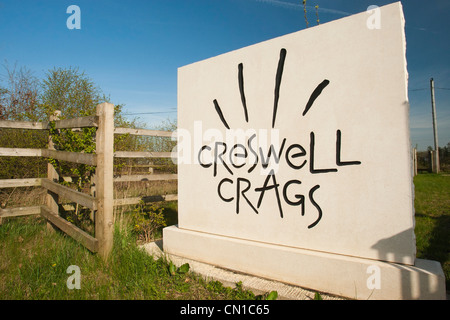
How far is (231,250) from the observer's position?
9.78 feet

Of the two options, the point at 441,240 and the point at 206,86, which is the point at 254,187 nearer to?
the point at 206,86

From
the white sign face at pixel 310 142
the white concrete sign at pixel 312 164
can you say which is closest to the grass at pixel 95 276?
the white concrete sign at pixel 312 164

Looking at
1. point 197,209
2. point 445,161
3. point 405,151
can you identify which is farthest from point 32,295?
point 445,161

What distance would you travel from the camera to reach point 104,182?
308 cm

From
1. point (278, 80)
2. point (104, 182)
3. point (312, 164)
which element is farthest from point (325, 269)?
point (104, 182)

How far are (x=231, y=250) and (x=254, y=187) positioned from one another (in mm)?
744

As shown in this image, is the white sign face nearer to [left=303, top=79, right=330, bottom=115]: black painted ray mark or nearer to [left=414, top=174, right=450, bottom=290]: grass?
[left=303, top=79, right=330, bottom=115]: black painted ray mark

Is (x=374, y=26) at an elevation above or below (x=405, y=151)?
above

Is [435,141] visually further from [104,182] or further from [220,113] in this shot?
[104,182]

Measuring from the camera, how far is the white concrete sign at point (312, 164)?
2.18 m

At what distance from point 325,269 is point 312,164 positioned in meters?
0.95

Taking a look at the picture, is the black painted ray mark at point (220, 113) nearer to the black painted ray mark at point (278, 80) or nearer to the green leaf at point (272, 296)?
the black painted ray mark at point (278, 80)

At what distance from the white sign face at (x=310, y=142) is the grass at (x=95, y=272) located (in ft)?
2.42

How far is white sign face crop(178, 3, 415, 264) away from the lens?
7.22 feet
